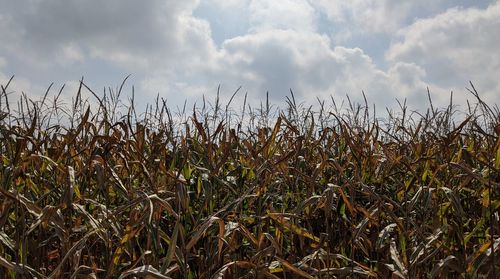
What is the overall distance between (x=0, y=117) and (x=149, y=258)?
1117mm

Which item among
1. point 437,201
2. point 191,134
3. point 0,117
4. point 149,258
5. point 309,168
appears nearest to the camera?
point 149,258

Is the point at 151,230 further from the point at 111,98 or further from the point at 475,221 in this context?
the point at 111,98

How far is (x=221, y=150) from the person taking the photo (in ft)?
11.9

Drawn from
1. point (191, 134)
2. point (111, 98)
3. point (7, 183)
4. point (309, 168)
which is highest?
point (111, 98)

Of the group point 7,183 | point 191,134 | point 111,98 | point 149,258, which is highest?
point 111,98

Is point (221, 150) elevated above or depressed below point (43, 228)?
above

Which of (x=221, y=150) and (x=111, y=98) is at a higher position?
(x=111, y=98)

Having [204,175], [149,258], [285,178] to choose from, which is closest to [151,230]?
[149,258]

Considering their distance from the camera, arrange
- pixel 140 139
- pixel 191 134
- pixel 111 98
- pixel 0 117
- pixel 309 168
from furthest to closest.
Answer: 1. pixel 111 98
2. pixel 191 134
3. pixel 309 168
4. pixel 140 139
5. pixel 0 117

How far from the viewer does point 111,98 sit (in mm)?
4637

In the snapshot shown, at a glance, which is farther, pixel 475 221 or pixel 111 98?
pixel 111 98

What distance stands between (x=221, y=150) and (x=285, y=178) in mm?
623

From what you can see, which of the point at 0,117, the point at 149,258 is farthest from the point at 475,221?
the point at 0,117

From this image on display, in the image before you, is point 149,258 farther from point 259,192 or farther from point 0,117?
point 0,117
